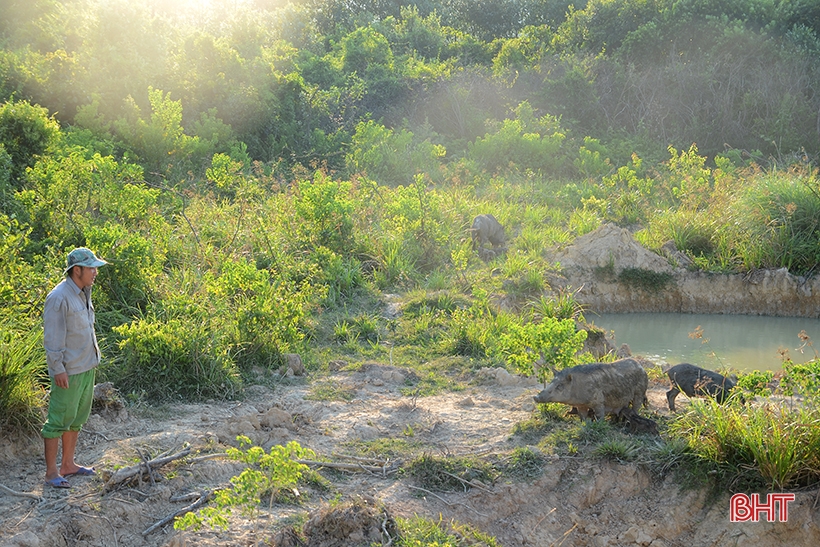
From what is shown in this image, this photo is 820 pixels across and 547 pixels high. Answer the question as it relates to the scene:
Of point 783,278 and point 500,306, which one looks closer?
point 500,306

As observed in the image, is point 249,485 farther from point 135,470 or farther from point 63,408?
point 63,408

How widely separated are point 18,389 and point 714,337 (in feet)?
26.3

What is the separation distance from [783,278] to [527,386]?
577 centimetres

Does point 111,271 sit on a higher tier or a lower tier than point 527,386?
higher

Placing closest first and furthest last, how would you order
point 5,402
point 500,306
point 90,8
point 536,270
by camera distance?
1. point 5,402
2. point 500,306
3. point 536,270
4. point 90,8

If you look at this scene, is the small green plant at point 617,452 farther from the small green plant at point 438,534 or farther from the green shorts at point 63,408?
the green shorts at point 63,408

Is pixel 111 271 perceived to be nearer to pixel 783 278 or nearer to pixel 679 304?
pixel 679 304

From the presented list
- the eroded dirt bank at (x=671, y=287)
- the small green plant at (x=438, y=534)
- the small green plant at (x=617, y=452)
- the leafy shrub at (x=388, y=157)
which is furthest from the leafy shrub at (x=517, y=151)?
the small green plant at (x=438, y=534)

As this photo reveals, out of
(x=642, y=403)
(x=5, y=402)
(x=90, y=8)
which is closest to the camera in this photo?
(x=5, y=402)

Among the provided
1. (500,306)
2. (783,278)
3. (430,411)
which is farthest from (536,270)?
(430,411)

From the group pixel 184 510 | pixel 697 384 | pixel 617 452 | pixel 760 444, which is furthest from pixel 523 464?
pixel 184 510

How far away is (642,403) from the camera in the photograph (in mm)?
5754

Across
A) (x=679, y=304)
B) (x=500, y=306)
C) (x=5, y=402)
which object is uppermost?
(x=5, y=402)

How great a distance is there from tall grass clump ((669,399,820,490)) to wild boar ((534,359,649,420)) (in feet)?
1.64
